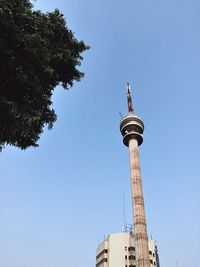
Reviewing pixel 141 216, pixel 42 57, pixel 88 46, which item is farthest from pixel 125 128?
pixel 42 57

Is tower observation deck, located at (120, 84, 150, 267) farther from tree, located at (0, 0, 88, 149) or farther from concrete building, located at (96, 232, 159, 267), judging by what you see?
concrete building, located at (96, 232, 159, 267)

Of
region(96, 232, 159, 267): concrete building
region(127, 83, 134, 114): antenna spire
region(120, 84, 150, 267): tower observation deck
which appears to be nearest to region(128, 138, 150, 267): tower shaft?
region(120, 84, 150, 267): tower observation deck

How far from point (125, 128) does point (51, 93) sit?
104 ft

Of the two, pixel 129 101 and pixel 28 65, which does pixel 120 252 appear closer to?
pixel 129 101

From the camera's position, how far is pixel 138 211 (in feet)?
137

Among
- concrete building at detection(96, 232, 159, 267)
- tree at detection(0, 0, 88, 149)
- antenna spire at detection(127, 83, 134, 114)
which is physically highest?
antenna spire at detection(127, 83, 134, 114)

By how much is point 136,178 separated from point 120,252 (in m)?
41.7

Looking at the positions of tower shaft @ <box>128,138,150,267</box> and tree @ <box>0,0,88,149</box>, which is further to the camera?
tower shaft @ <box>128,138,150,267</box>

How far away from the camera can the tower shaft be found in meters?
39.1

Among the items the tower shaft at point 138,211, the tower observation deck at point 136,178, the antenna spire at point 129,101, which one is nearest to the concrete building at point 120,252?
the tower observation deck at point 136,178

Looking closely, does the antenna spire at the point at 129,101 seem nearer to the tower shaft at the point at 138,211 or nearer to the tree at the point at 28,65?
the tower shaft at the point at 138,211

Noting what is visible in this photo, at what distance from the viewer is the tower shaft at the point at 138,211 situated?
39.1 meters

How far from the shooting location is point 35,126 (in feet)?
63.5

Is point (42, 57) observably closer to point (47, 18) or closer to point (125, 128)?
point (47, 18)
